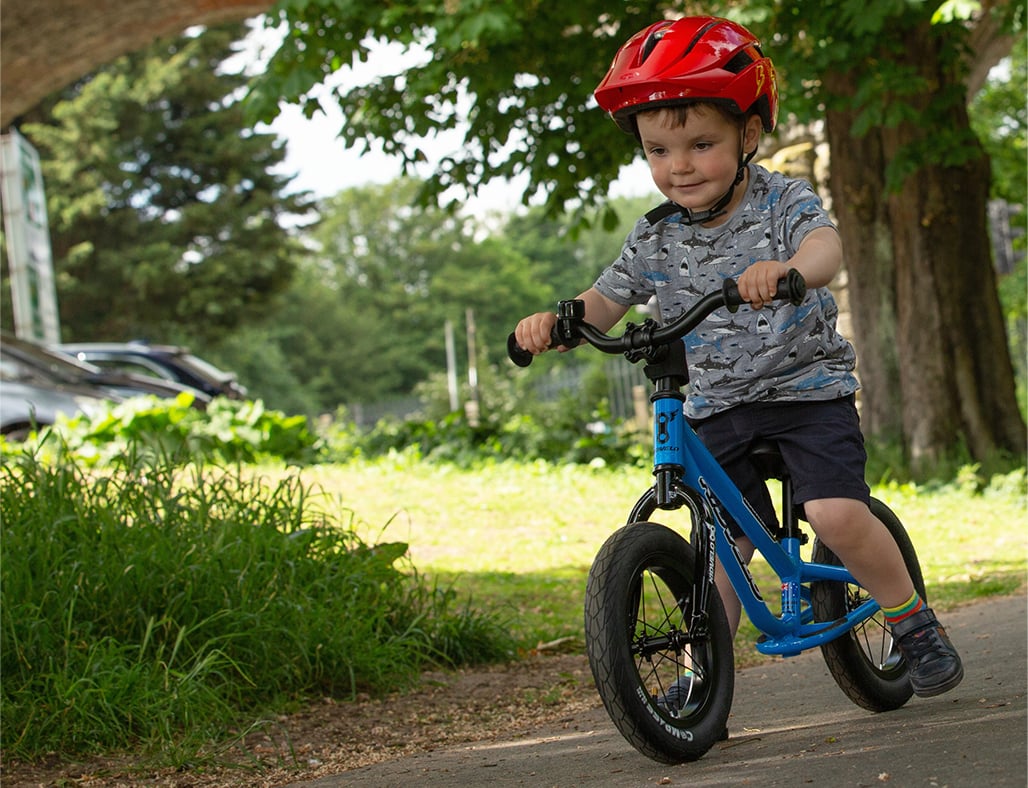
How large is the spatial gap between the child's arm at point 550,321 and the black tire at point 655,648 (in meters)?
0.51

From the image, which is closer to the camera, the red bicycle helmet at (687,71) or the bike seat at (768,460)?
the red bicycle helmet at (687,71)

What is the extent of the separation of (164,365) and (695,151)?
1605cm

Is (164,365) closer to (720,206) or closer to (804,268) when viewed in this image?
(720,206)

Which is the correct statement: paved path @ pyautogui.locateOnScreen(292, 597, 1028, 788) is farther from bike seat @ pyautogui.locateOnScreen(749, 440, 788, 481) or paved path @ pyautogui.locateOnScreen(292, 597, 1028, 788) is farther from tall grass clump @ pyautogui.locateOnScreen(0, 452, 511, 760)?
tall grass clump @ pyautogui.locateOnScreen(0, 452, 511, 760)

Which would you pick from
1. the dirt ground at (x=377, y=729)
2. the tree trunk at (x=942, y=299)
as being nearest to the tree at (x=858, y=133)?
the tree trunk at (x=942, y=299)

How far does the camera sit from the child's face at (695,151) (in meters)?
3.27

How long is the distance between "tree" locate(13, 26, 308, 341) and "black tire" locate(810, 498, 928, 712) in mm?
32080

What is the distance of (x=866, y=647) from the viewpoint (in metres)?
3.77

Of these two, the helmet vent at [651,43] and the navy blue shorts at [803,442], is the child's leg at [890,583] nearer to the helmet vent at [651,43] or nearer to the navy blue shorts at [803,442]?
the navy blue shorts at [803,442]

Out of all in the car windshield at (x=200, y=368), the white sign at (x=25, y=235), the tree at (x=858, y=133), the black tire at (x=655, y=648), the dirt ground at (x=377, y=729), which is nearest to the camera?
the black tire at (x=655, y=648)

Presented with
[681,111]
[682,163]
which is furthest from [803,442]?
[681,111]

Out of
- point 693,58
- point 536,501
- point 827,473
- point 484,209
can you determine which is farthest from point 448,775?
point 484,209

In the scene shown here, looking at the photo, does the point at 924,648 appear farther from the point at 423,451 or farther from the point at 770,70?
the point at 423,451

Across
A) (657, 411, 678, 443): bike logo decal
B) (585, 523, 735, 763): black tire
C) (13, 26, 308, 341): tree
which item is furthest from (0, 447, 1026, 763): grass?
(13, 26, 308, 341): tree
